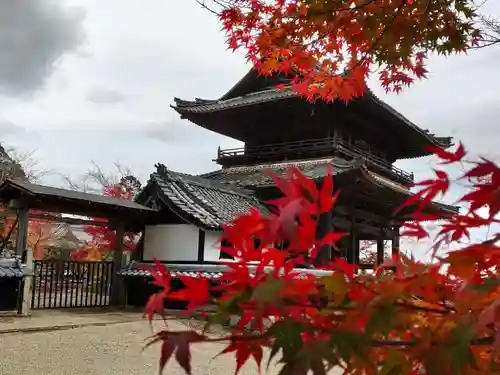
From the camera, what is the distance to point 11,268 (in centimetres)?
774

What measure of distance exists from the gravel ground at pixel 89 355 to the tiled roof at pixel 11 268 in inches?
56.5

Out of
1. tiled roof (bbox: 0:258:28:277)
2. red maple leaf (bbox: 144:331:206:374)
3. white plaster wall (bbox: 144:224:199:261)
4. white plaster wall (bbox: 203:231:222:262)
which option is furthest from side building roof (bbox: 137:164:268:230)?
red maple leaf (bbox: 144:331:206:374)

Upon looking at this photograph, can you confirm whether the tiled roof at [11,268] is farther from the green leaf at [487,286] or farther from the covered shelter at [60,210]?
the green leaf at [487,286]

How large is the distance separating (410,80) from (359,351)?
3425 millimetres

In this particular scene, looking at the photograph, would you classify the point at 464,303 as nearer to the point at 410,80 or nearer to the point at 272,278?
the point at 272,278

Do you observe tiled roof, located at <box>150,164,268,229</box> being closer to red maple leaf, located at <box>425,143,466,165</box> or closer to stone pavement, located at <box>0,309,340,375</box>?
stone pavement, located at <box>0,309,340,375</box>

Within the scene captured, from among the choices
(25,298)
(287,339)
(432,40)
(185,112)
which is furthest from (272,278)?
(185,112)

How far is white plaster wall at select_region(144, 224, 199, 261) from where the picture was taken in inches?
383

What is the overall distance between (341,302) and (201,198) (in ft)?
31.2

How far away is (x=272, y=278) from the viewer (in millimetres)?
847

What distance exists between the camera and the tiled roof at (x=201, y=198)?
951 cm

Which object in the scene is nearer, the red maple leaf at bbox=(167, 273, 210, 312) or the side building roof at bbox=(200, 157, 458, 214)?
the red maple leaf at bbox=(167, 273, 210, 312)

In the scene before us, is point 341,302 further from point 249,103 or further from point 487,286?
point 249,103

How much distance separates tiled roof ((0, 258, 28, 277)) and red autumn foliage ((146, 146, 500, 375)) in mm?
7403
